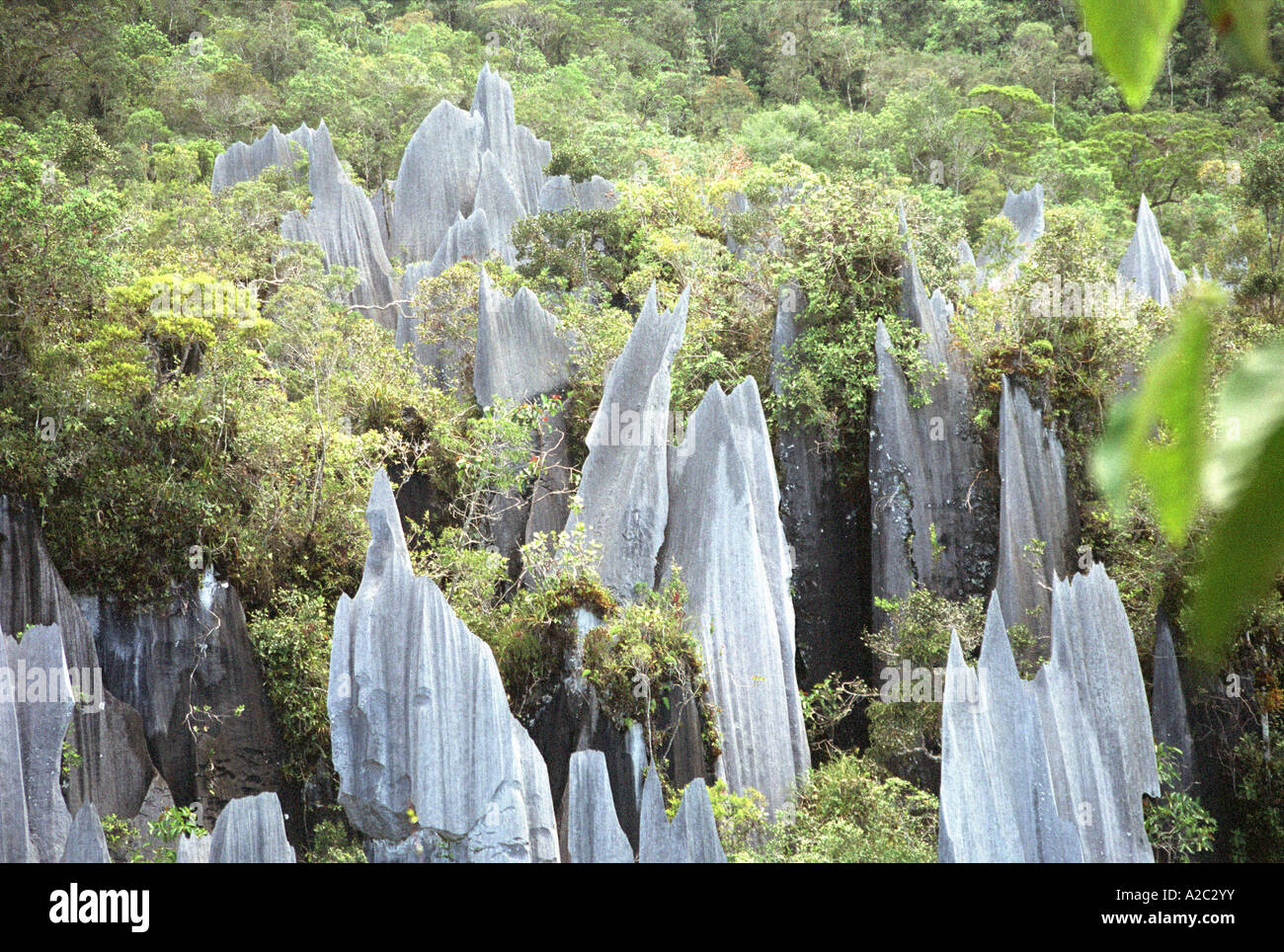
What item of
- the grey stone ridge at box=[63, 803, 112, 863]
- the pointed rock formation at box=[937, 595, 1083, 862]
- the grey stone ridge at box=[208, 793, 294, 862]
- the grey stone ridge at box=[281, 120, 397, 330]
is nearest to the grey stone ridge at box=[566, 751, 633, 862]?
the grey stone ridge at box=[208, 793, 294, 862]

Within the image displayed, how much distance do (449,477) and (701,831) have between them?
4778 millimetres

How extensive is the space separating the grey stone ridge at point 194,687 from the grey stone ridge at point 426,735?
4.58ft

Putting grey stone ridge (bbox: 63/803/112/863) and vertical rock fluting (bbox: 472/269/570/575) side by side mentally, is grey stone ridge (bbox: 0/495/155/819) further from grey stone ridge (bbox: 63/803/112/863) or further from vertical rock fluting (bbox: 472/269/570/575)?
vertical rock fluting (bbox: 472/269/570/575)

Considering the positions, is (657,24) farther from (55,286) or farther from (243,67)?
(55,286)

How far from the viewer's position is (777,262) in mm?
11531

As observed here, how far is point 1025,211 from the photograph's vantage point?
1753cm

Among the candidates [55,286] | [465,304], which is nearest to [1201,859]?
[465,304]

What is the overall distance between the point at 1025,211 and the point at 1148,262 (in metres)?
2.75

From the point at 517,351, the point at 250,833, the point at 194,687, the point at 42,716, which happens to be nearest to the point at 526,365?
the point at 517,351

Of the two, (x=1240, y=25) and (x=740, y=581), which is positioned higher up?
(x=740, y=581)

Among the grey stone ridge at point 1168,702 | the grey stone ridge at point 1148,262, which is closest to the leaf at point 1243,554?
the grey stone ridge at point 1168,702

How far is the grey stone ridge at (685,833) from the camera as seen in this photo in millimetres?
6742

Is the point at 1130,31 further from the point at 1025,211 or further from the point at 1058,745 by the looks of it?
the point at 1025,211

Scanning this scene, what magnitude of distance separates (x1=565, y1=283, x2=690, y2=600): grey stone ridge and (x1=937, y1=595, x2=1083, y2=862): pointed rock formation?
9.54ft
